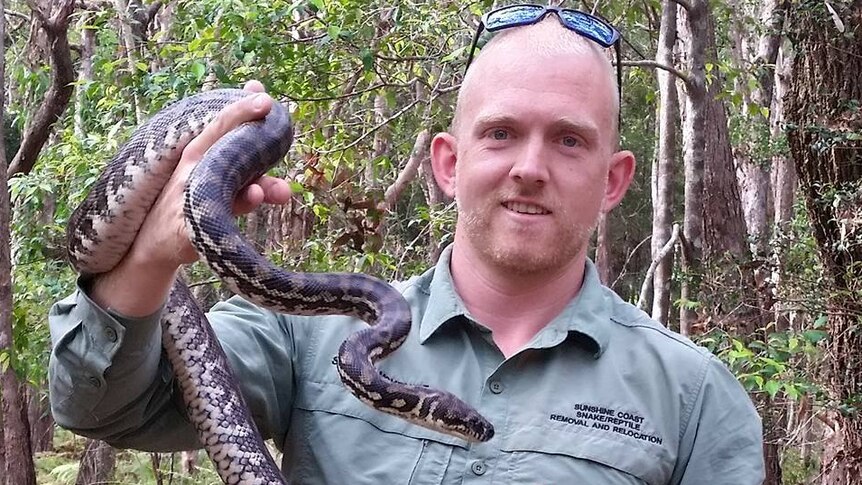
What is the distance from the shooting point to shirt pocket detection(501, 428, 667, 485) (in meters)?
2.72

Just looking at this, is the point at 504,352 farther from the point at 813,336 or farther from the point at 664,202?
the point at 664,202

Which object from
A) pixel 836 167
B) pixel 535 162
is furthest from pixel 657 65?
pixel 535 162

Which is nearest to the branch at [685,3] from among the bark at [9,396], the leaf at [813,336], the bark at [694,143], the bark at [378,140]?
the bark at [694,143]

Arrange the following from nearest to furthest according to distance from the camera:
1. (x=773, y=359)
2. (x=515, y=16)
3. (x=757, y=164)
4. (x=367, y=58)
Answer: (x=515, y=16) < (x=773, y=359) < (x=367, y=58) < (x=757, y=164)

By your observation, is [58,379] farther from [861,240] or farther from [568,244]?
[861,240]

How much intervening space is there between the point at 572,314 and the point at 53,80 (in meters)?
7.19

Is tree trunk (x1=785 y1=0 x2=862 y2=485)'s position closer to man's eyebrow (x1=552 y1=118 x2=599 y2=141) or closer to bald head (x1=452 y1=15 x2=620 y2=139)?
bald head (x1=452 y1=15 x2=620 y2=139)

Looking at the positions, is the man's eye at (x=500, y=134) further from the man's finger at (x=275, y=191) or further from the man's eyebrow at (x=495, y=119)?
the man's finger at (x=275, y=191)

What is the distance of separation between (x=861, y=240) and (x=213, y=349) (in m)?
5.60

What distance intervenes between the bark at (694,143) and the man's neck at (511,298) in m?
5.32

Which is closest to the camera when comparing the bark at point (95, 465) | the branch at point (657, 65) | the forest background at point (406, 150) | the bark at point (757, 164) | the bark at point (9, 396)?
the bark at point (9, 396)

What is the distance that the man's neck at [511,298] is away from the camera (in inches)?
120

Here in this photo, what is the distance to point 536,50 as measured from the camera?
2971 mm

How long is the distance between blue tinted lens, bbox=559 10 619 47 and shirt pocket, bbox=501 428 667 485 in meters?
1.33
